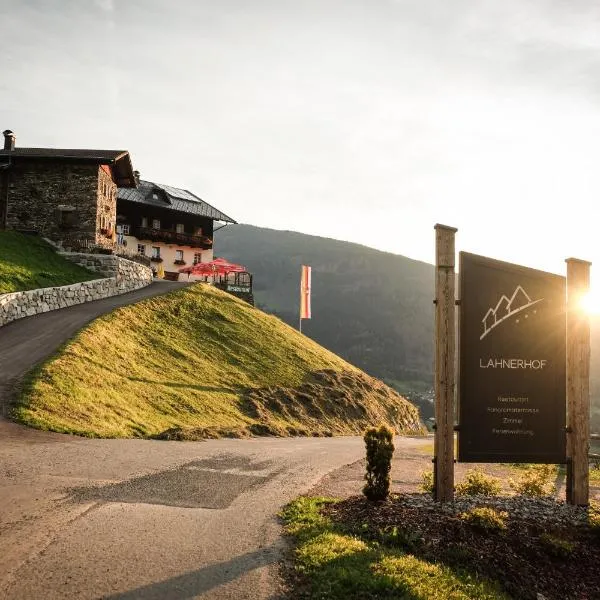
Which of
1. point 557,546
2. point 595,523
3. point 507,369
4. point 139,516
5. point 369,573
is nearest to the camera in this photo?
point 369,573

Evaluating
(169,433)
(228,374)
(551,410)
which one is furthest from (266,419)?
(551,410)

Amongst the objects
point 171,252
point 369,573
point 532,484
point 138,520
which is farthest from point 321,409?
point 171,252

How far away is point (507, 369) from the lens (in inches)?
413

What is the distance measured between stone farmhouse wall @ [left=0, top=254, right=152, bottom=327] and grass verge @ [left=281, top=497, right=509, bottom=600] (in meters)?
23.5

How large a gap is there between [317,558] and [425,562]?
139cm

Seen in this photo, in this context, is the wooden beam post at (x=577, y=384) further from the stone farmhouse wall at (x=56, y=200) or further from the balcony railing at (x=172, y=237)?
the balcony railing at (x=172, y=237)

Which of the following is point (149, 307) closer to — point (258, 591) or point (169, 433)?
point (169, 433)

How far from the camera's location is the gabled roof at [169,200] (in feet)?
214

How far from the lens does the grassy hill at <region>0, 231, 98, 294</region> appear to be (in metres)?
31.3

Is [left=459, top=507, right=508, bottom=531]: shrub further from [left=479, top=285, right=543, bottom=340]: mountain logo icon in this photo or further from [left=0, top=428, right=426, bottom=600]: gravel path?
[left=479, top=285, right=543, bottom=340]: mountain logo icon

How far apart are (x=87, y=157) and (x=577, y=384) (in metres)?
41.4

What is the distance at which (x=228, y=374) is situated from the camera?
101 ft

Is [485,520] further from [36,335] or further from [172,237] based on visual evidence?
[172,237]

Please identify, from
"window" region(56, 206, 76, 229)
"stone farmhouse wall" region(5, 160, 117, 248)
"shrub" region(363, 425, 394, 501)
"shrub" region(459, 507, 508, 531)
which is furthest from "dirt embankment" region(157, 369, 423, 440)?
"window" region(56, 206, 76, 229)
